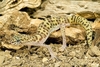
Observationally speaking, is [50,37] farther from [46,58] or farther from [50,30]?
[46,58]

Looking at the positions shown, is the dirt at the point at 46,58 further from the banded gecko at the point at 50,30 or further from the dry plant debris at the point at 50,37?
the banded gecko at the point at 50,30

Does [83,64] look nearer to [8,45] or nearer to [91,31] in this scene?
[91,31]

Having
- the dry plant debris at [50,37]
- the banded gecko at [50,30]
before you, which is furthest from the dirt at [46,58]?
the banded gecko at [50,30]

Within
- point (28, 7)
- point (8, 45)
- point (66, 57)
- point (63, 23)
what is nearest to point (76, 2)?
point (63, 23)

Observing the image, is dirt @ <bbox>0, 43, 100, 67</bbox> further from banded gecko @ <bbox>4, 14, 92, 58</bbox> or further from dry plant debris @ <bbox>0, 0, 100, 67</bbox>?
banded gecko @ <bbox>4, 14, 92, 58</bbox>

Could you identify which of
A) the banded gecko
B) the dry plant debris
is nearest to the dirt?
the dry plant debris

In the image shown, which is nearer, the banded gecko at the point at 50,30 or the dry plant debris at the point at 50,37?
the dry plant debris at the point at 50,37
